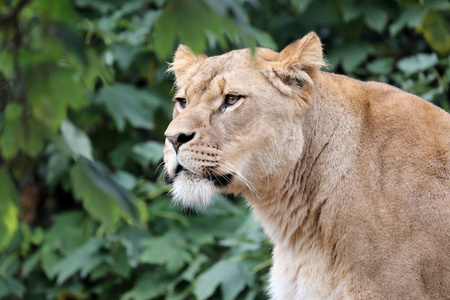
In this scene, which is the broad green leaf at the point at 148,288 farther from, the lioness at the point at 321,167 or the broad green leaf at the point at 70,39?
the broad green leaf at the point at 70,39

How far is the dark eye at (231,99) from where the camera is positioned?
294 centimetres

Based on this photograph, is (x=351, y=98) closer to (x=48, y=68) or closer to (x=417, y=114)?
(x=417, y=114)

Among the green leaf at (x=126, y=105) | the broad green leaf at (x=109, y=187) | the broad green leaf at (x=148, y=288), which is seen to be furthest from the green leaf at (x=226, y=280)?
the broad green leaf at (x=109, y=187)

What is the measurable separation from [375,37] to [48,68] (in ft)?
16.8

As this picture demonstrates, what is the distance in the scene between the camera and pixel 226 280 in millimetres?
4445

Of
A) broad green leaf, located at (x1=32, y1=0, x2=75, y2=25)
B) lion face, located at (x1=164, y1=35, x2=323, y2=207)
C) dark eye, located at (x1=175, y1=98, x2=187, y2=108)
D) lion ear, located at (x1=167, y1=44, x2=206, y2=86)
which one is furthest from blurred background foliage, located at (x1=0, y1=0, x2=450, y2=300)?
broad green leaf, located at (x1=32, y1=0, x2=75, y2=25)

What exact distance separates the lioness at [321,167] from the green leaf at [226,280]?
4.11 ft

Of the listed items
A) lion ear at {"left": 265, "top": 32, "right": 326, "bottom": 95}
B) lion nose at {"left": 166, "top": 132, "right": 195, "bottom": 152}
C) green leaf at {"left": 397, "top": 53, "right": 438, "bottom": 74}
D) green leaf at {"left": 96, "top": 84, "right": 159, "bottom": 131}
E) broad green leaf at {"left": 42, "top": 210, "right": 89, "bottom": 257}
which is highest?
lion ear at {"left": 265, "top": 32, "right": 326, "bottom": 95}

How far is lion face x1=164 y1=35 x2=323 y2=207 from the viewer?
111 inches

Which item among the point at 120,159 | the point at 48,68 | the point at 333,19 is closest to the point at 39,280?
the point at 120,159

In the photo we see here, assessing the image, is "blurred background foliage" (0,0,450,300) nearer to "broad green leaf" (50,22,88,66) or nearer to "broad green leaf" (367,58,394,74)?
"broad green leaf" (367,58,394,74)

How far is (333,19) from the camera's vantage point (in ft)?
17.8

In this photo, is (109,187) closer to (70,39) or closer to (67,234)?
(70,39)

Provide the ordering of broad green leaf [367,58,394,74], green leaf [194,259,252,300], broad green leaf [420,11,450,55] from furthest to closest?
broad green leaf [367,58,394,74] → broad green leaf [420,11,450,55] → green leaf [194,259,252,300]
